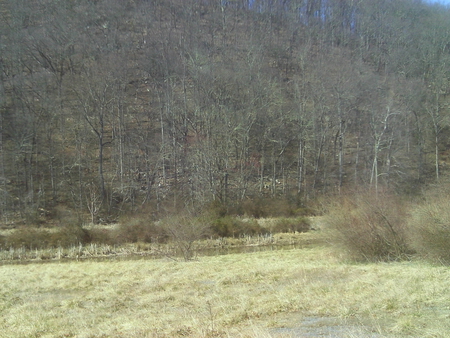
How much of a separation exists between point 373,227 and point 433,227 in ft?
8.25

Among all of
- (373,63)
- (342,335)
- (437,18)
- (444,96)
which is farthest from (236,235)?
(437,18)

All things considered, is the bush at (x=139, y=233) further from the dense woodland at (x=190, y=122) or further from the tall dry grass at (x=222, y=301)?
the tall dry grass at (x=222, y=301)

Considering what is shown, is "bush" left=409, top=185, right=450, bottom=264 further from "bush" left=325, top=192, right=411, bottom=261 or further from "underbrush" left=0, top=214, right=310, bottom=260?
"underbrush" left=0, top=214, right=310, bottom=260

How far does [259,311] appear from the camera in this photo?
887cm

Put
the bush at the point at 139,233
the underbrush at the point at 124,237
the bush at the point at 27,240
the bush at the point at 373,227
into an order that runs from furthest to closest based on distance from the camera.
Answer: the bush at the point at 139,233, the bush at the point at 27,240, the underbrush at the point at 124,237, the bush at the point at 373,227

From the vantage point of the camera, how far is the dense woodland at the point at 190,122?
39719 millimetres

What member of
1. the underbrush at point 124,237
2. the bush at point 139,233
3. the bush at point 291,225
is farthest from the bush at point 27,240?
the bush at point 291,225

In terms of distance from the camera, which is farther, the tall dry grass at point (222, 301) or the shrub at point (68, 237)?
the shrub at point (68, 237)

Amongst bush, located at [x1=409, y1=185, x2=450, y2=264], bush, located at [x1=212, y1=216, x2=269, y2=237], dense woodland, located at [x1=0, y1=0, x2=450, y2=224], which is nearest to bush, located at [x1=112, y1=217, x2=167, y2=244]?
bush, located at [x1=212, y1=216, x2=269, y2=237]

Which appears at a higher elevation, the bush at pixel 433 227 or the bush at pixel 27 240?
the bush at pixel 433 227

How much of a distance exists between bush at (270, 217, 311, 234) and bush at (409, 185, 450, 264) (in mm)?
16793

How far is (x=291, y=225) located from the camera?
102ft

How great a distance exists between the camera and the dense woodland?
3972cm

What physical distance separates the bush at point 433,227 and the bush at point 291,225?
55.1 feet
